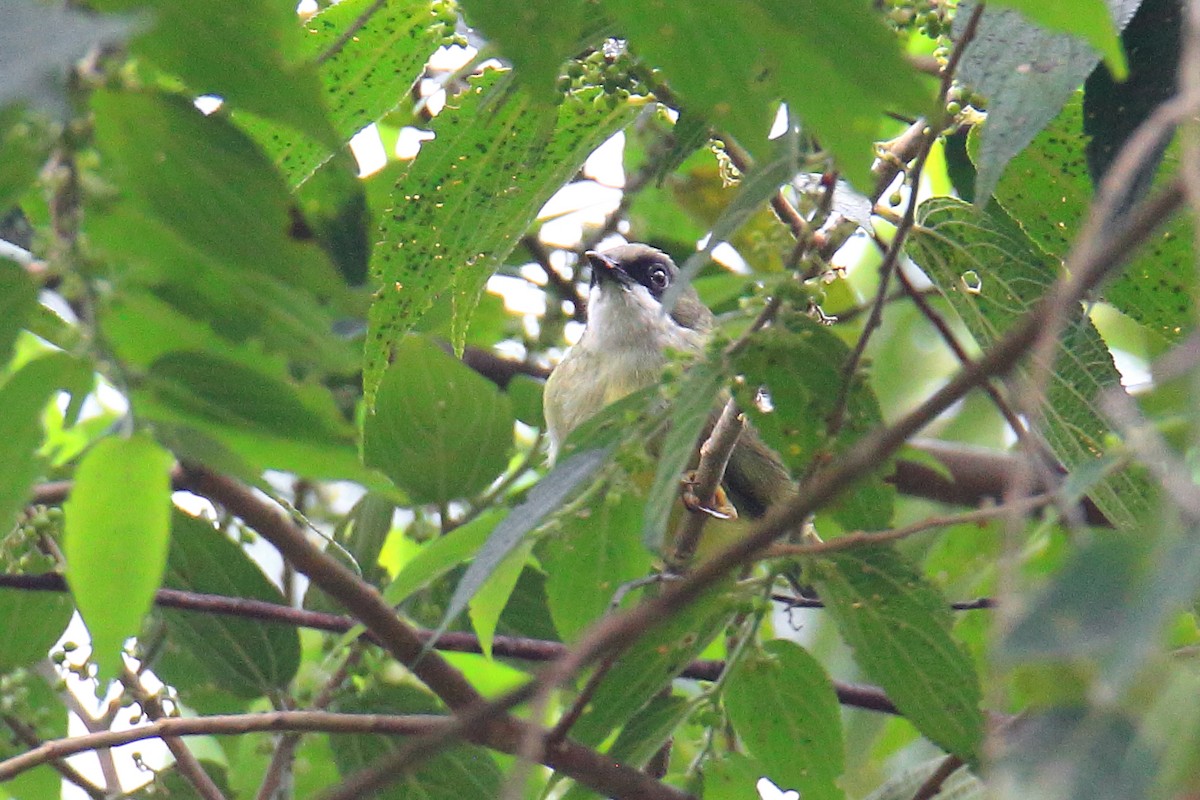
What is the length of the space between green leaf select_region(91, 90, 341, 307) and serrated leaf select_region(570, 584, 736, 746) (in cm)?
111

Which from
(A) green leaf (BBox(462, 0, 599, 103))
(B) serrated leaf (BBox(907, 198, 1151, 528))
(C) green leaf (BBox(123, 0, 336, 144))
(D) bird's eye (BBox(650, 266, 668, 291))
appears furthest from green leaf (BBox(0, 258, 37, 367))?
(D) bird's eye (BBox(650, 266, 668, 291))

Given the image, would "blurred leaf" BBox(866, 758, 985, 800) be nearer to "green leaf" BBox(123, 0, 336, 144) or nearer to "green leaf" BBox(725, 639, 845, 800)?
"green leaf" BBox(725, 639, 845, 800)

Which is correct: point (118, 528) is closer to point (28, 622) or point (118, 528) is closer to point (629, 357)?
point (28, 622)

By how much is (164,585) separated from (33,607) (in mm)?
300

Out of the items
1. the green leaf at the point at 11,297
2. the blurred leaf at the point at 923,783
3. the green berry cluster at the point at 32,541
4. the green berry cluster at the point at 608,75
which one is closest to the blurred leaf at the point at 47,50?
the green leaf at the point at 11,297

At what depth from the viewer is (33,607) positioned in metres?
3.15

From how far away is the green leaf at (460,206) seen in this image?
2.39m

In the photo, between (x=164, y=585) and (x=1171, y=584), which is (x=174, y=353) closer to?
(x=1171, y=584)

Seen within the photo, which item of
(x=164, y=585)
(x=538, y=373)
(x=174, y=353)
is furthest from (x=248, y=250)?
(x=538, y=373)

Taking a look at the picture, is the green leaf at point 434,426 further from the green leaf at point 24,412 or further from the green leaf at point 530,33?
the green leaf at point 530,33

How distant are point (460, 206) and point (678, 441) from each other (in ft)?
2.64

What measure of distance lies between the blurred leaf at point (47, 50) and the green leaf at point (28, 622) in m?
2.24

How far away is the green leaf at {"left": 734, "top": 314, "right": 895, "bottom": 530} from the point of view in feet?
7.04

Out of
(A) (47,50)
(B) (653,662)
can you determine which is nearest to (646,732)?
(B) (653,662)
